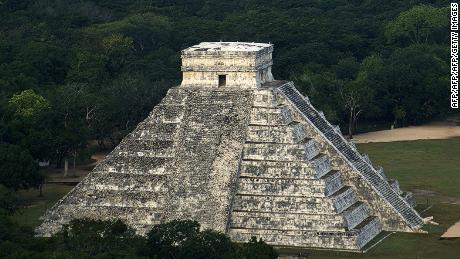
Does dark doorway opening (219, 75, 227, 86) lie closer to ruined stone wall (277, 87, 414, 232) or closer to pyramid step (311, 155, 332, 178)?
ruined stone wall (277, 87, 414, 232)

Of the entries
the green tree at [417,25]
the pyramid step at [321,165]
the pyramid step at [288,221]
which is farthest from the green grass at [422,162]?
the green tree at [417,25]

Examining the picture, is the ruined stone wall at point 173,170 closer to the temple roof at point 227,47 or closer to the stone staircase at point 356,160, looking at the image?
the temple roof at point 227,47

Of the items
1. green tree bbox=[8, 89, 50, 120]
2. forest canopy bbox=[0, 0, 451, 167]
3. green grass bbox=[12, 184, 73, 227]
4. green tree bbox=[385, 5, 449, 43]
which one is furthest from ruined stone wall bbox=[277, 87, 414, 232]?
green tree bbox=[385, 5, 449, 43]

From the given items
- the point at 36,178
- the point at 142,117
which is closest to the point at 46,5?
the point at 142,117

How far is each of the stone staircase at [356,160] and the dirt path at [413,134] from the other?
94.6 feet

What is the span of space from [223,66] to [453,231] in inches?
529

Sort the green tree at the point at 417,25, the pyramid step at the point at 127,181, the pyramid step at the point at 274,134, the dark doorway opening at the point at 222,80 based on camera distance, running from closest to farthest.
Answer: the pyramid step at the point at 274,134, the pyramid step at the point at 127,181, the dark doorway opening at the point at 222,80, the green tree at the point at 417,25

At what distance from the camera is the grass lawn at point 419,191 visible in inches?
3246

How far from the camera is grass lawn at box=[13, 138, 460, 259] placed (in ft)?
270

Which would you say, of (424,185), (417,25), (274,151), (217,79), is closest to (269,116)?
(274,151)

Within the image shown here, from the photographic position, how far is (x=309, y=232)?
82250 mm

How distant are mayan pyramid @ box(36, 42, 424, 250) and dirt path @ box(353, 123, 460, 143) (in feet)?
99.5

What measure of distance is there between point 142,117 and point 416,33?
4044 cm

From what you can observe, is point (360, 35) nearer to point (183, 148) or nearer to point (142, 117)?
point (142, 117)
